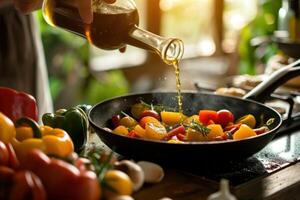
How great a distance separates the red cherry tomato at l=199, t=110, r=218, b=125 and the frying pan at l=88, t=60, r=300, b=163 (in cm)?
11

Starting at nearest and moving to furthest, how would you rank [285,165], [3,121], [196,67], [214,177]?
[3,121], [214,177], [285,165], [196,67]

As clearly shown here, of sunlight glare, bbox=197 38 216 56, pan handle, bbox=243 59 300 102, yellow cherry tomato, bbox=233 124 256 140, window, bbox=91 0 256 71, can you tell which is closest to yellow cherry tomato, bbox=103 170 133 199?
yellow cherry tomato, bbox=233 124 256 140

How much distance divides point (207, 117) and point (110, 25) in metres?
0.37

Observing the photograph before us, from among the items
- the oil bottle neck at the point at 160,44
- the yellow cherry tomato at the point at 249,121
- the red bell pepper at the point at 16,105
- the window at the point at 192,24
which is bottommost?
the window at the point at 192,24

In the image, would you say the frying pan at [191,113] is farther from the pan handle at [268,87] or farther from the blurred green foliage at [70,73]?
the blurred green foliage at [70,73]

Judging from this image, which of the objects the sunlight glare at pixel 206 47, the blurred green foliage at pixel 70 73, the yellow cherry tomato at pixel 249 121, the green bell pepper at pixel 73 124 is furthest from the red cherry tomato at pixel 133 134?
the sunlight glare at pixel 206 47

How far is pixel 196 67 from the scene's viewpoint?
182 inches

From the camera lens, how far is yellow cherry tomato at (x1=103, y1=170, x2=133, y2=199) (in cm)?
103

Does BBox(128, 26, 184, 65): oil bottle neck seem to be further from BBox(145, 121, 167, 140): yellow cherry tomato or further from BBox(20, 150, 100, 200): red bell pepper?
BBox(20, 150, 100, 200): red bell pepper

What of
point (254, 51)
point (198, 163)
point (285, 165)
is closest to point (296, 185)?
point (285, 165)

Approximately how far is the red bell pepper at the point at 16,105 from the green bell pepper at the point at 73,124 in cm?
7

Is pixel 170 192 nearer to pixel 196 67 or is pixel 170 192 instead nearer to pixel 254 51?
pixel 254 51

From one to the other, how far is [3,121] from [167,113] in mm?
541

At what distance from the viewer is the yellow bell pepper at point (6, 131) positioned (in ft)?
3.87
